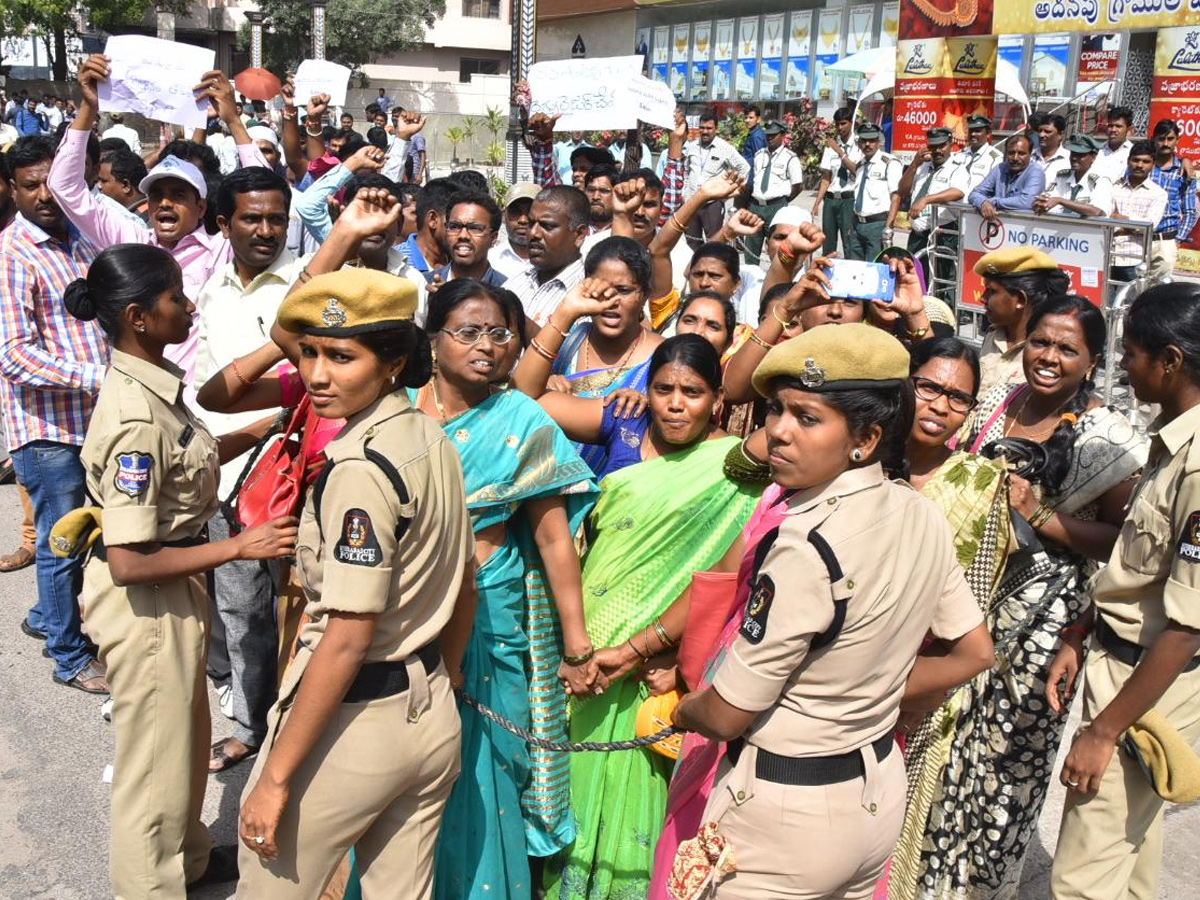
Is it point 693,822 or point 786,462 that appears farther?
point 693,822

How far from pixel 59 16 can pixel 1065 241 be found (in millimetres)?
35391

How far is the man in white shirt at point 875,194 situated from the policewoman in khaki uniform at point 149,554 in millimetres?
10418

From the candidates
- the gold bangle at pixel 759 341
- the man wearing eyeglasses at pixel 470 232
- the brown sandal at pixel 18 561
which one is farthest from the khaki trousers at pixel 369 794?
the brown sandal at pixel 18 561

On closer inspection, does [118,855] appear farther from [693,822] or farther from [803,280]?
[803,280]

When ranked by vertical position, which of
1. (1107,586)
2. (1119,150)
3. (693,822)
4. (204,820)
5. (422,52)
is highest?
(422,52)


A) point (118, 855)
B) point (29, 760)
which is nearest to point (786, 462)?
point (118, 855)

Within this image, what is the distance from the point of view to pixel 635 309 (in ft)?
12.8

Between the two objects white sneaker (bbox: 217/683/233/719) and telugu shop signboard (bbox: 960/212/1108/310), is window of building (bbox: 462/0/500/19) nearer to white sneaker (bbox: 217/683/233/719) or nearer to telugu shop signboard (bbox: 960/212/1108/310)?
telugu shop signboard (bbox: 960/212/1108/310)

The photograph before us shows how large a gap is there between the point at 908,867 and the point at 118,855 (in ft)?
7.06

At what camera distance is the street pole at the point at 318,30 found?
1888 cm

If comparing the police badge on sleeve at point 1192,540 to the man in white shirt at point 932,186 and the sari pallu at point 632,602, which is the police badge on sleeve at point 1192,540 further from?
the man in white shirt at point 932,186

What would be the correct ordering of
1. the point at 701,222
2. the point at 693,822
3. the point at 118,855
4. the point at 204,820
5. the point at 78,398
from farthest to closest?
the point at 701,222 < the point at 78,398 < the point at 204,820 < the point at 118,855 < the point at 693,822

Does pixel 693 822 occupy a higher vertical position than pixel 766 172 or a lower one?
lower

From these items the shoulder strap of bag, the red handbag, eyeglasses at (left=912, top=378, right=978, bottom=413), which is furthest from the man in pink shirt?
eyeglasses at (left=912, top=378, right=978, bottom=413)
